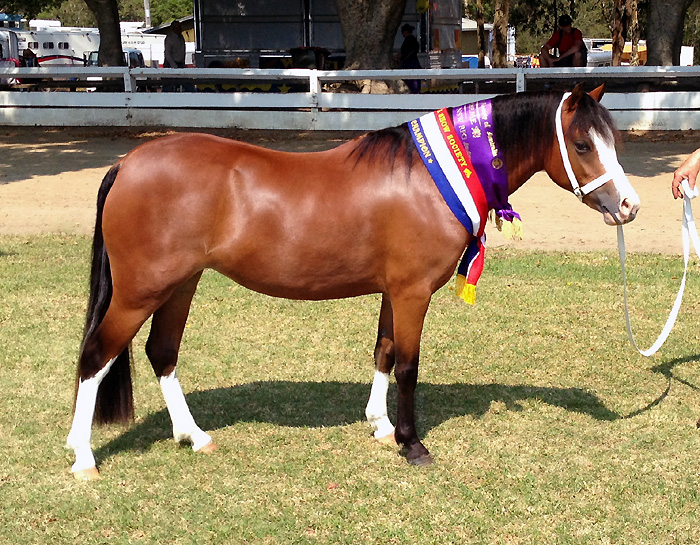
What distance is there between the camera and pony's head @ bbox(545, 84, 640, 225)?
4488mm

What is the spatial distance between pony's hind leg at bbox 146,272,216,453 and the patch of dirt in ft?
19.3

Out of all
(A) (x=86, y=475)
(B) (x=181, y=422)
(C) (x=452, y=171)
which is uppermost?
(C) (x=452, y=171)

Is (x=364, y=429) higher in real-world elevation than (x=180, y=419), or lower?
lower

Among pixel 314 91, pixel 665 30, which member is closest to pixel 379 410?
pixel 314 91

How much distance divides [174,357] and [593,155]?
2587 millimetres

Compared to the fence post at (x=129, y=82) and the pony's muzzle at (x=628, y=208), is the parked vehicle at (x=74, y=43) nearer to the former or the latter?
the fence post at (x=129, y=82)

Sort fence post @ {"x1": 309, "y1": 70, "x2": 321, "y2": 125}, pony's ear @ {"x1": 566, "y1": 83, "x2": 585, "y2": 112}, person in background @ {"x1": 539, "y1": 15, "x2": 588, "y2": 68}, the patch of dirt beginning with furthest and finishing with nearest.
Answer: person in background @ {"x1": 539, "y1": 15, "x2": 588, "y2": 68} < fence post @ {"x1": 309, "y1": 70, "x2": 321, "y2": 125} < the patch of dirt < pony's ear @ {"x1": 566, "y1": 83, "x2": 585, "y2": 112}

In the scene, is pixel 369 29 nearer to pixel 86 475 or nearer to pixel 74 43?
pixel 86 475

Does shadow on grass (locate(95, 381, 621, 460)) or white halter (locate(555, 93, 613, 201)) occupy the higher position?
white halter (locate(555, 93, 613, 201))

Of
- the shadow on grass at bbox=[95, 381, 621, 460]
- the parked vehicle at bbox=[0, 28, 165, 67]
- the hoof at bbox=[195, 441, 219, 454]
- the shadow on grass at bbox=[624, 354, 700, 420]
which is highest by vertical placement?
the parked vehicle at bbox=[0, 28, 165, 67]

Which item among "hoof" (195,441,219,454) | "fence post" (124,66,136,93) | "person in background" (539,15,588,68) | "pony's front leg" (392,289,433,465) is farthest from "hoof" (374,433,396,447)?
"person in background" (539,15,588,68)

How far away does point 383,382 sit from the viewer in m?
5.23

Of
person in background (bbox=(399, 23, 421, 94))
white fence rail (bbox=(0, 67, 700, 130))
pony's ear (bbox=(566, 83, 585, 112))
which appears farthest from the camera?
person in background (bbox=(399, 23, 421, 94))

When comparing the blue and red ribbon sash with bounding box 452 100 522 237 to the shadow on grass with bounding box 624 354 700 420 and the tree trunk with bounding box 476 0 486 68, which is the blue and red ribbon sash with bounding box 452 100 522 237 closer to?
the shadow on grass with bounding box 624 354 700 420
